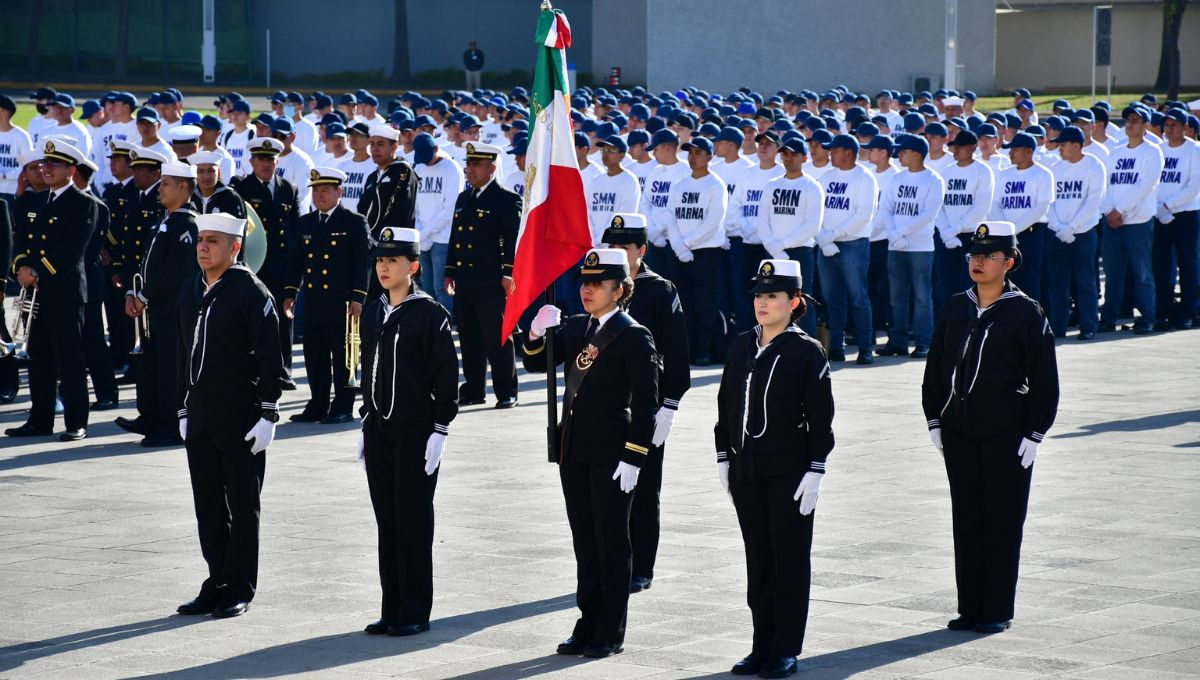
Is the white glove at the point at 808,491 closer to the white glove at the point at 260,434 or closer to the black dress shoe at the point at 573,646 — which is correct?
the black dress shoe at the point at 573,646

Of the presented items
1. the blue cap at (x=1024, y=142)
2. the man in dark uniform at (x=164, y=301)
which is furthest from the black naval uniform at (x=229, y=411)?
the blue cap at (x=1024, y=142)

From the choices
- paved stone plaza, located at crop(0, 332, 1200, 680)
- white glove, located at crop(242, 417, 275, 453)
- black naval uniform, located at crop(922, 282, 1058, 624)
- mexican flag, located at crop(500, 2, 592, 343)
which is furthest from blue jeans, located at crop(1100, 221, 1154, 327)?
white glove, located at crop(242, 417, 275, 453)

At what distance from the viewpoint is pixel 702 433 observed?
47.7 feet

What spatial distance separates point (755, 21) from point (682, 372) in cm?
3948

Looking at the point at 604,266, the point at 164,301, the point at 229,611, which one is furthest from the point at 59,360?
the point at 604,266

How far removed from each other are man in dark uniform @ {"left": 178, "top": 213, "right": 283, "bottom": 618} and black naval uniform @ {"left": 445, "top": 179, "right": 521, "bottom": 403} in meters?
6.48

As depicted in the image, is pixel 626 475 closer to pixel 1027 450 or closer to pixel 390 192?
pixel 1027 450

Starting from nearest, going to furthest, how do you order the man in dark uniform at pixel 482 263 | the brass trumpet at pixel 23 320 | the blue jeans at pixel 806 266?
1. the brass trumpet at pixel 23 320
2. the man in dark uniform at pixel 482 263
3. the blue jeans at pixel 806 266

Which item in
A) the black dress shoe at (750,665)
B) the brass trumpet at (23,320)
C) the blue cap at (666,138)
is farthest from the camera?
the blue cap at (666,138)

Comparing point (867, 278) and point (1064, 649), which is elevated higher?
point (867, 278)

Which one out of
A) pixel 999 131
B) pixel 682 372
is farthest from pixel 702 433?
pixel 999 131

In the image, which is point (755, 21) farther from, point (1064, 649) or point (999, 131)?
point (1064, 649)

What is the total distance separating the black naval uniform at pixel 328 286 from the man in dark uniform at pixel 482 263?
116 centimetres

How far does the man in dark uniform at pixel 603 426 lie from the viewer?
8.51 m
